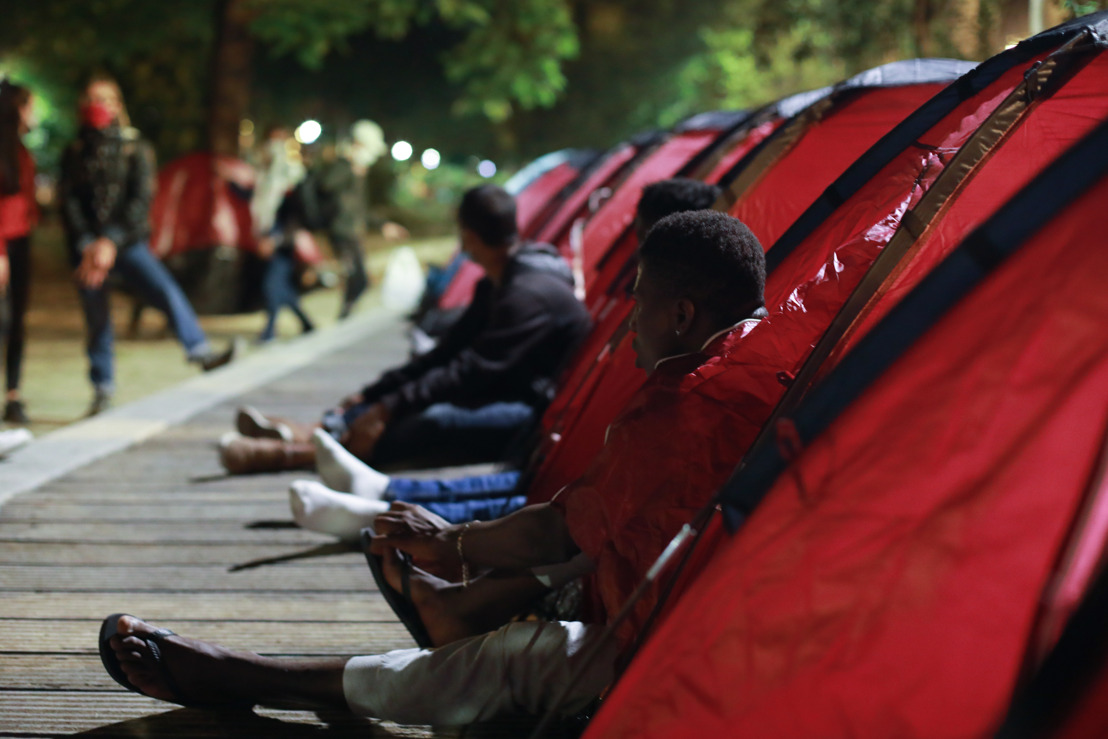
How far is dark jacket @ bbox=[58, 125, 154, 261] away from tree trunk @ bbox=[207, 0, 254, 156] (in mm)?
5458

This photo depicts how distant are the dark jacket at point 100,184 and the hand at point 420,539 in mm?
4306

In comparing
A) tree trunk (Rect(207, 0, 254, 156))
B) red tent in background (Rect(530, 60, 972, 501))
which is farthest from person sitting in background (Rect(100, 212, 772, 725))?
tree trunk (Rect(207, 0, 254, 156))

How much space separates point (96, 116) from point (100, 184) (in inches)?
16.6

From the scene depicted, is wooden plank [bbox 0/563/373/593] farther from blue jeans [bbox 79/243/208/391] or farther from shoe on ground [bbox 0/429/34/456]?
blue jeans [bbox 79/243/208/391]

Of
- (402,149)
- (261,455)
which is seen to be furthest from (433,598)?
(402,149)

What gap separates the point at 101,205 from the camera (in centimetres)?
601

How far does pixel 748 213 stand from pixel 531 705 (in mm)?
1752

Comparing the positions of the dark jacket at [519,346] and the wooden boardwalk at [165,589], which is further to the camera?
the dark jacket at [519,346]

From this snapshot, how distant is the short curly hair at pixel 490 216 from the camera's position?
13.5 ft

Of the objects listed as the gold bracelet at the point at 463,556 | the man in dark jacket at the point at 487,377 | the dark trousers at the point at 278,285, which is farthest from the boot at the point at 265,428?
the dark trousers at the point at 278,285

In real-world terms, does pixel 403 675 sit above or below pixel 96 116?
below

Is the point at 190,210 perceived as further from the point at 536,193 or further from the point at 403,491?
the point at 403,491

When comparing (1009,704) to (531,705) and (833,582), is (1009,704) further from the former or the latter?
(531,705)

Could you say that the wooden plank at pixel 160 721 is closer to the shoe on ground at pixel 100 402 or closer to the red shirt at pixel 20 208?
the red shirt at pixel 20 208
